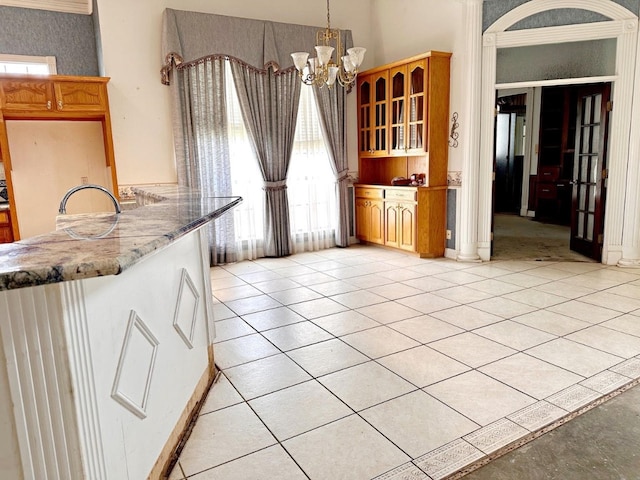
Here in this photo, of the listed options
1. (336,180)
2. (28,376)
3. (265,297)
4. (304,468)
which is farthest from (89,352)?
(336,180)

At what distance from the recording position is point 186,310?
222 cm

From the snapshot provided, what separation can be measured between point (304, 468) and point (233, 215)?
4.10 meters

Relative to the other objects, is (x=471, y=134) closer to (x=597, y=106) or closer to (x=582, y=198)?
(x=597, y=106)

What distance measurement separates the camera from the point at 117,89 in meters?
4.98

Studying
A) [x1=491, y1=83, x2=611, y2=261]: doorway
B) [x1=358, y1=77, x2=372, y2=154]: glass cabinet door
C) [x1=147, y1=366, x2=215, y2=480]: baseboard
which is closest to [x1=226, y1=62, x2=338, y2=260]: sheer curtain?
[x1=358, y1=77, x2=372, y2=154]: glass cabinet door

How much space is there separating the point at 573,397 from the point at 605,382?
0.29 metres

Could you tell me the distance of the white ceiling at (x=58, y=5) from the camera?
5094 mm

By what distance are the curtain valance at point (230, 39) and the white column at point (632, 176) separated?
350 centimetres

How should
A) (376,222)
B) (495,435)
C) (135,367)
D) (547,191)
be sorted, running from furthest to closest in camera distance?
(547,191)
(376,222)
(495,435)
(135,367)

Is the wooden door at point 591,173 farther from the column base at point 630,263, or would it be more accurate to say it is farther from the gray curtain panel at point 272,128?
the gray curtain panel at point 272,128

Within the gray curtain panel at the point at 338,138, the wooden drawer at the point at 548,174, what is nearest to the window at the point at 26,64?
the gray curtain panel at the point at 338,138

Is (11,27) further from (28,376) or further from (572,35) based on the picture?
(572,35)

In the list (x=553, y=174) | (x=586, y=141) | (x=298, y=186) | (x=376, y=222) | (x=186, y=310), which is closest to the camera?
(x=186, y=310)

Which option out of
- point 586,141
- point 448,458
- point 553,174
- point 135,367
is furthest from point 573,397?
point 553,174
